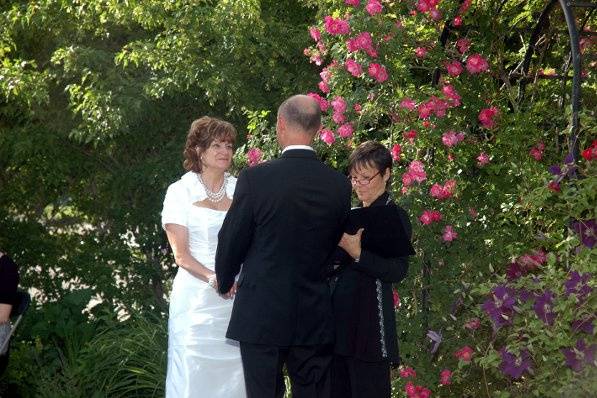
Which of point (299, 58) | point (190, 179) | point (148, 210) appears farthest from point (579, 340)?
point (148, 210)

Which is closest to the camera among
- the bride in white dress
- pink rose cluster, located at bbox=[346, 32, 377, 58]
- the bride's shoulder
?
the bride in white dress

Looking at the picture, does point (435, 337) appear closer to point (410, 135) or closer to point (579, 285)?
point (579, 285)

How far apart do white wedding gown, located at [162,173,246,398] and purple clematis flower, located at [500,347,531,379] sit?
1.26 m

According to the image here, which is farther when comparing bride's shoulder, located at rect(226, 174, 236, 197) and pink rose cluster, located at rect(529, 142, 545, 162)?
pink rose cluster, located at rect(529, 142, 545, 162)

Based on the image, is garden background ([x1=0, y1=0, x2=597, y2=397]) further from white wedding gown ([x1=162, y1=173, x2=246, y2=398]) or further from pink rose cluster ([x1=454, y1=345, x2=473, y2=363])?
white wedding gown ([x1=162, y1=173, x2=246, y2=398])

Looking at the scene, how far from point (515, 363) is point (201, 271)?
1.48 m

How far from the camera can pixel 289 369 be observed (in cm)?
472

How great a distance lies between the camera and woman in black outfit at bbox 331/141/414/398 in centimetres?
485

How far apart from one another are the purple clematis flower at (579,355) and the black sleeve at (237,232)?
5.05 ft

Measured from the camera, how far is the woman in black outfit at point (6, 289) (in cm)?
610

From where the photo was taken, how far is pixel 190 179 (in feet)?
18.4

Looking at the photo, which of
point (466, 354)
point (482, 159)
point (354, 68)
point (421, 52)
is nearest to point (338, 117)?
point (354, 68)

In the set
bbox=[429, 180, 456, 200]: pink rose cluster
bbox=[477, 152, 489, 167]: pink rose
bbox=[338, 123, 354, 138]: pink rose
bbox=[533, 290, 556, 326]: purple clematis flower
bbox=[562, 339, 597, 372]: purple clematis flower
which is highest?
bbox=[338, 123, 354, 138]: pink rose

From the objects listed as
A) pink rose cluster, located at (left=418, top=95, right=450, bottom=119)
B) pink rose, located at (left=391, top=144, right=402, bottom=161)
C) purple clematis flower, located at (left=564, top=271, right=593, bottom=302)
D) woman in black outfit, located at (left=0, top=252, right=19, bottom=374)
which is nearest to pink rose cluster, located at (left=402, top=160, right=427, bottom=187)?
pink rose, located at (left=391, top=144, right=402, bottom=161)
